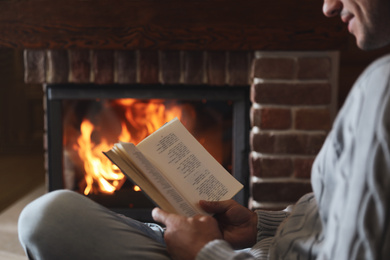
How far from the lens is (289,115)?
1.50 meters

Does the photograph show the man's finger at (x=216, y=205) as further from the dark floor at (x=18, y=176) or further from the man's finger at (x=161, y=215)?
the dark floor at (x=18, y=176)

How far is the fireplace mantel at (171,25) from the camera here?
145 cm

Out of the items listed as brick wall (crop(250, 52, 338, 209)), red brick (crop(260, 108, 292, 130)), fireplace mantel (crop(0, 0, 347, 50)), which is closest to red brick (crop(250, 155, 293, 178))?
brick wall (crop(250, 52, 338, 209))

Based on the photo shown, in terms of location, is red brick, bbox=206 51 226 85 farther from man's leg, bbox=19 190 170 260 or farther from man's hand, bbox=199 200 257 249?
man's leg, bbox=19 190 170 260

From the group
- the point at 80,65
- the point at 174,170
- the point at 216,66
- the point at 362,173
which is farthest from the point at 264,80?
the point at 362,173

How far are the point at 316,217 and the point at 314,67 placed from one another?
3.19 ft

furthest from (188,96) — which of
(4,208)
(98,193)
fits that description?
(4,208)

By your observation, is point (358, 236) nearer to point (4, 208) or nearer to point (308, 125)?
point (308, 125)

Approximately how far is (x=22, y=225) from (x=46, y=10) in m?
0.97

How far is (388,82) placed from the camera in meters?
0.42

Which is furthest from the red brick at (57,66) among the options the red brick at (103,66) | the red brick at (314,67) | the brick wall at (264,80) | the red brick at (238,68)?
the red brick at (314,67)

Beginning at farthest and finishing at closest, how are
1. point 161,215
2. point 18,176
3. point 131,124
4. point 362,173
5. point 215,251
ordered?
point 18,176 → point 131,124 → point 161,215 → point 215,251 → point 362,173

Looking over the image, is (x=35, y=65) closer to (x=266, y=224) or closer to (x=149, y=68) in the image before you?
(x=149, y=68)

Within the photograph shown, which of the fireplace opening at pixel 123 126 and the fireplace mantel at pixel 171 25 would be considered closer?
the fireplace mantel at pixel 171 25
